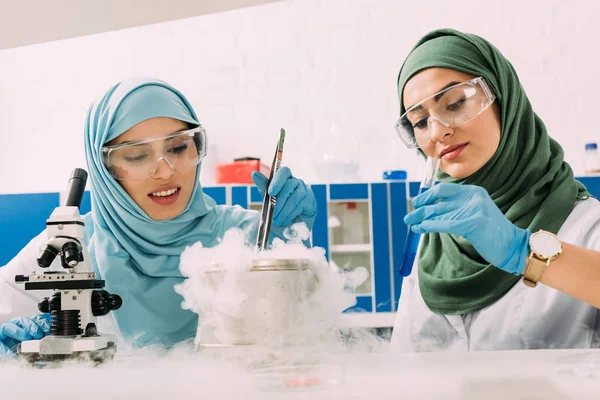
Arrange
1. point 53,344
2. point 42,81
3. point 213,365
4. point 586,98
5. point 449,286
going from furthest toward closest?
point 42,81 → point 586,98 → point 449,286 → point 53,344 → point 213,365

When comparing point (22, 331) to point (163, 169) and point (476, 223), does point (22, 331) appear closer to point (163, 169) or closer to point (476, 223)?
point (163, 169)

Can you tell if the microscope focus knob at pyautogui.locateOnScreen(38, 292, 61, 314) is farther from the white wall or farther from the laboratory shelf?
the white wall

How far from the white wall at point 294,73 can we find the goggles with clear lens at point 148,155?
97.4 inches

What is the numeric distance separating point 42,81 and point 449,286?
3.91 meters

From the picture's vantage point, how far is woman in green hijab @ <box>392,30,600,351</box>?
1.33 meters

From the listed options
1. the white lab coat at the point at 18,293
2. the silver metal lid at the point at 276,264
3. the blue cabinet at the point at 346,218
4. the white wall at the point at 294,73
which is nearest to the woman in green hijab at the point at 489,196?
the silver metal lid at the point at 276,264

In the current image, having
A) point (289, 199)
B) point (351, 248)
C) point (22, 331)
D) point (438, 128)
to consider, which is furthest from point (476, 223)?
point (351, 248)

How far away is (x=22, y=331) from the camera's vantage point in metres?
1.15

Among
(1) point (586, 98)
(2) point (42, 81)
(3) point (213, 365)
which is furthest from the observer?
(2) point (42, 81)

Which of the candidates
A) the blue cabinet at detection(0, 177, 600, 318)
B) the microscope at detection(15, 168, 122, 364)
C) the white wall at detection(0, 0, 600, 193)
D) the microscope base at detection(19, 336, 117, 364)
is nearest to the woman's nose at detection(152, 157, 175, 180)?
the microscope at detection(15, 168, 122, 364)

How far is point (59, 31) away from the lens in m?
0.78

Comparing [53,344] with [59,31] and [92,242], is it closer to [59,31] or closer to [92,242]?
[59,31]

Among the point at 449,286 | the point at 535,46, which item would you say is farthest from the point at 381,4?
the point at 449,286

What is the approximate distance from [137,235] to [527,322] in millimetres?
1116
